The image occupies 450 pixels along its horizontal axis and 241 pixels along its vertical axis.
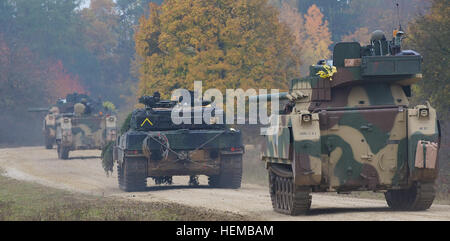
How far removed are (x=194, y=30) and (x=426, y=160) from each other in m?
21.3

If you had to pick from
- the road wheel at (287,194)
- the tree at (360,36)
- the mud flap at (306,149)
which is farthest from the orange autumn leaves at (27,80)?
the mud flap at (306,149)

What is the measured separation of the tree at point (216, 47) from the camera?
111 feet

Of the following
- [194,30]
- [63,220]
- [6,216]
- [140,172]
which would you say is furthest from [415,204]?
[194,30]

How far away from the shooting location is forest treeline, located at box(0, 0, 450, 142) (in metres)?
33.6

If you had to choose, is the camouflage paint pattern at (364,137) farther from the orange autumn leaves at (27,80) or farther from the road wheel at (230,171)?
the orange autumn leaves at (27,80)

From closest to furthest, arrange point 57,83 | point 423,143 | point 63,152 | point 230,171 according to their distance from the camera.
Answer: point 423,143 → point 230,171 → point 63,152 → point 57,83

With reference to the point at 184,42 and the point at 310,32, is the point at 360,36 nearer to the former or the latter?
the point at 310,32

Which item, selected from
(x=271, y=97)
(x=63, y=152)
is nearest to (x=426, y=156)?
(x=271, y=97)

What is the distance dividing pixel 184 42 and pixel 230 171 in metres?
13.2

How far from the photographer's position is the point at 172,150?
21.2 meters

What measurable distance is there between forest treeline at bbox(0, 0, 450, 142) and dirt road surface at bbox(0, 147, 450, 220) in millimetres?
4230

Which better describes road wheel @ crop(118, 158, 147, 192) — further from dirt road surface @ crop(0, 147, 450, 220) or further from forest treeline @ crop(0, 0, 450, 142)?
forest treeline @ crop(0, 0, 450, 142)

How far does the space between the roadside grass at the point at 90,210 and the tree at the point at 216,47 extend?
14.4m

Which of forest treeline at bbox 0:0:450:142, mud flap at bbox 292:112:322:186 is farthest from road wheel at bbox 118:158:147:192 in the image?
mud flap at bbox 292:112:322:186
